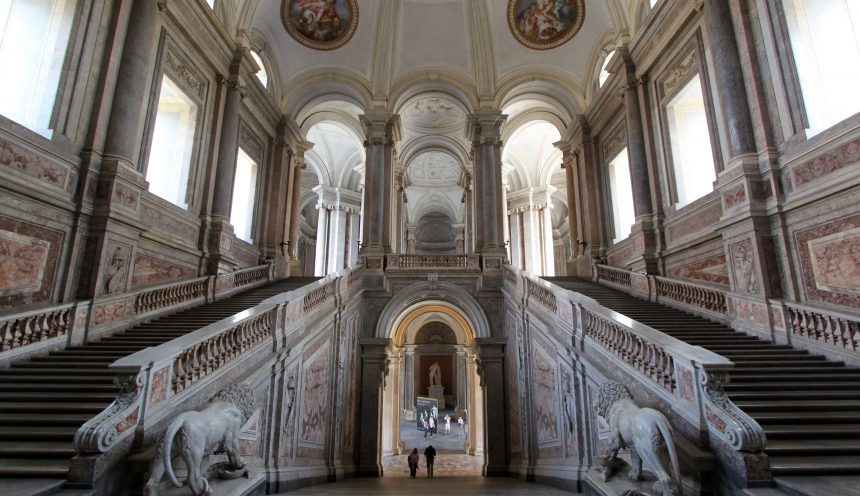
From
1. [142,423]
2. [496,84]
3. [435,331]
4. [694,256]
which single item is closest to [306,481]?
[142,423]

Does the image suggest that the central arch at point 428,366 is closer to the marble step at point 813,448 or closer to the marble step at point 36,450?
the marble step at point 813,448

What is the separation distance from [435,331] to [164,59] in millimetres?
22027

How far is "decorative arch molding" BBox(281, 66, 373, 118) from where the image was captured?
1519 cm

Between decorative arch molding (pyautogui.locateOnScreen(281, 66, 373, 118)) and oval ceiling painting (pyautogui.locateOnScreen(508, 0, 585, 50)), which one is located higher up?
oval ceiling painting (pyautogui.locateOnScreen(508, 0, 585, 50))

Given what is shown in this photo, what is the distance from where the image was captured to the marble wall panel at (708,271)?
8.41m

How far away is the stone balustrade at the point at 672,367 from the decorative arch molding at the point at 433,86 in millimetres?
10941

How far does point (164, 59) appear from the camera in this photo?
9.40 metres

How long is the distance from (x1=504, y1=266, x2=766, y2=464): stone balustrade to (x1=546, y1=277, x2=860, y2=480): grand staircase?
1.46 feet

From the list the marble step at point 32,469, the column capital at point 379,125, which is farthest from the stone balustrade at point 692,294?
the column capital at point 379,125

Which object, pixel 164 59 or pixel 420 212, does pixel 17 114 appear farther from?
pixel 420 212

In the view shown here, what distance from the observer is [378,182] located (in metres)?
14.5

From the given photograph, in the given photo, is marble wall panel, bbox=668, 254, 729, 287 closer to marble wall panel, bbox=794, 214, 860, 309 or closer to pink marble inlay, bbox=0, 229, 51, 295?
marble wall panel, bbox=794, 214, 860, 309

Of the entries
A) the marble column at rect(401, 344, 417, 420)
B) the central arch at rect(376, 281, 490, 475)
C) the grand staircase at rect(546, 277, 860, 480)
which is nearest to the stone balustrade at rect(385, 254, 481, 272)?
the central arch at rect(376, 281, 490, 475)

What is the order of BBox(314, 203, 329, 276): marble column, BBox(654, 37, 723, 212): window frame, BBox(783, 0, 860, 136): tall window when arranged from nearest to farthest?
BBox(783, 0, 860, 136): tall window
BBox(654, 37, 723, 212): window frame
BBox(314, 203, 329, 276): marble column
